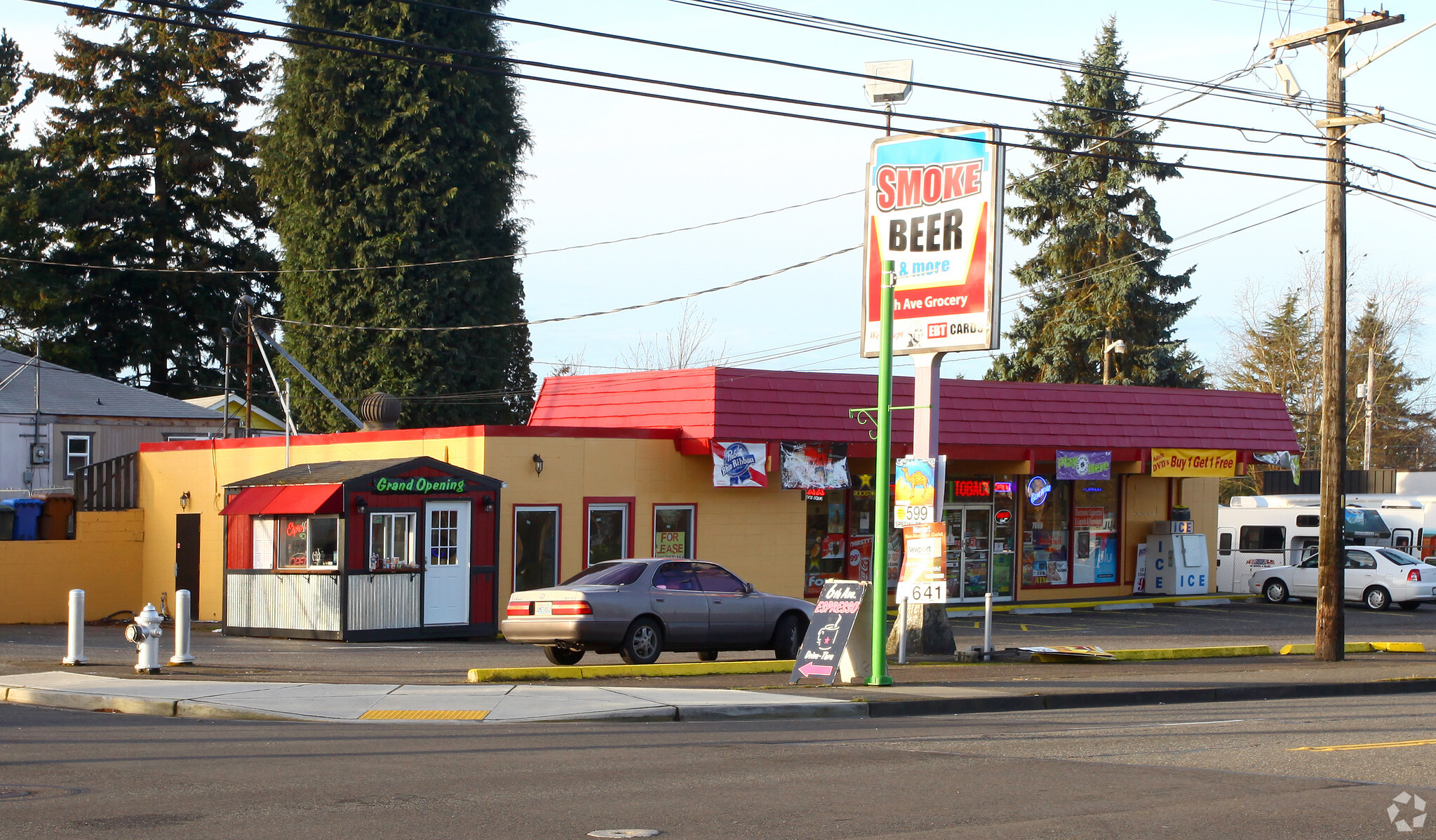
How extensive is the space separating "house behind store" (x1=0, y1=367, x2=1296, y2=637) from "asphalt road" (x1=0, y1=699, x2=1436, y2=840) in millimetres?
10780

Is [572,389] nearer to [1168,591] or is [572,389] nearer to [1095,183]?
[1168,591]

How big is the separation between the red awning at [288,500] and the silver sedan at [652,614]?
4757 millimetres

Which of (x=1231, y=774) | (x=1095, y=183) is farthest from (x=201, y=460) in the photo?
(x=1095, y=183)

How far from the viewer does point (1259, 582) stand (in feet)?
116

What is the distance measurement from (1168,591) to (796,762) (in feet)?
82.2

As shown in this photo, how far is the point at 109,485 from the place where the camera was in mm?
29938

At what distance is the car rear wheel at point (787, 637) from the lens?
1927 centimetres

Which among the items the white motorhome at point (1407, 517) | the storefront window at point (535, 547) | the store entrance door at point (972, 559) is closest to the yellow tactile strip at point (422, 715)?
the storefront window at point (535, 547)

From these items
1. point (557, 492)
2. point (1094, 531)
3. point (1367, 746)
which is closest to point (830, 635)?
point (1367, 746)

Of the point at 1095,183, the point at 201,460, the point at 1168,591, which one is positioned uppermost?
the point at 1095,183

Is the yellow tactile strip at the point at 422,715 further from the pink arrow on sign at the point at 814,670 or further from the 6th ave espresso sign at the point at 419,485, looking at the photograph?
the 6th ave espresso sign at the point at 419,485

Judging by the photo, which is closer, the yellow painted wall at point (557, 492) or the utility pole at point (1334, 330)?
the utility pole at point (1334, 330)

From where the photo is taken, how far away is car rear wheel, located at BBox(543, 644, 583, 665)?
61.6ft

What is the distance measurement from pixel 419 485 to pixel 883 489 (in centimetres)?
955
